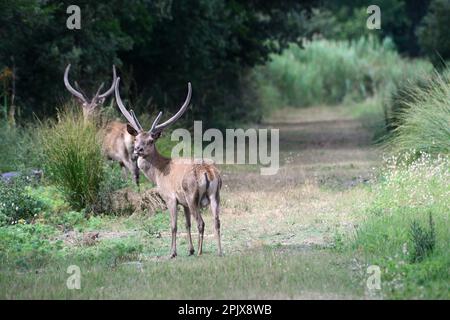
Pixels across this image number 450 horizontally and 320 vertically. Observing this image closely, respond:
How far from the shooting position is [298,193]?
1597 centimetres

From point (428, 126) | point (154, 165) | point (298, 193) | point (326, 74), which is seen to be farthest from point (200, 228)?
point (326, 74)

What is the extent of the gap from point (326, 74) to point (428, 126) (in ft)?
96.7

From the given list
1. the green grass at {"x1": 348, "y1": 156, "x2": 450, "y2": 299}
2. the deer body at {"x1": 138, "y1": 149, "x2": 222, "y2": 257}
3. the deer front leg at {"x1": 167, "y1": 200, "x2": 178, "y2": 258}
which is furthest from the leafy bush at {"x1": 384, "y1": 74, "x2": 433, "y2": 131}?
the deer front leg at {"x1": 167, "y1": 200, "x2": 178, "y2": 258}

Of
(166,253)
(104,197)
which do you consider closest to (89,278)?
(166,253)

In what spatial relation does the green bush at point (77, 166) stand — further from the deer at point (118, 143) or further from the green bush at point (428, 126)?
the green bush at point (428, 126)

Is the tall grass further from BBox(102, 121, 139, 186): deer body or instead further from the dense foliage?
BBox(102, 121, 139, 186): deer body

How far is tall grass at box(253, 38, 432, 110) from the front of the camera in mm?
42969

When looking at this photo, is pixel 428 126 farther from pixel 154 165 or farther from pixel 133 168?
pixel 154 165

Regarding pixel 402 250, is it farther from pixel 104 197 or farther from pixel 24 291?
pixel 104 197

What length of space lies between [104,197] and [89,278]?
462cm

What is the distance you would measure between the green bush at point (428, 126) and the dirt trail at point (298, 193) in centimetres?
108

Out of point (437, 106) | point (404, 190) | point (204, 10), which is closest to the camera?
point (404, 190)

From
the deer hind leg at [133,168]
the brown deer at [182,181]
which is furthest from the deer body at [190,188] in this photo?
the deer hind leg at [133,168]

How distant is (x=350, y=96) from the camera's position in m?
43.5
